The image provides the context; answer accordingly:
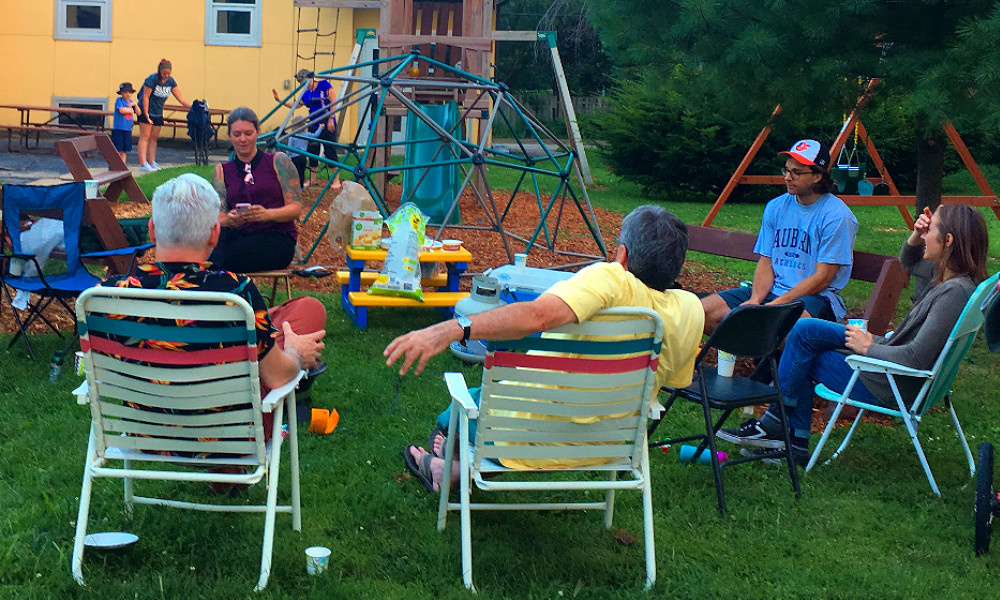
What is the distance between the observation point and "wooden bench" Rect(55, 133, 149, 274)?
249 inches

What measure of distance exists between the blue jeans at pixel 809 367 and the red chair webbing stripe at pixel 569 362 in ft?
6.29

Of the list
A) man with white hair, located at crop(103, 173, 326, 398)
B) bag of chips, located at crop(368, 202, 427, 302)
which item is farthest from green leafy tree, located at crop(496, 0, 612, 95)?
man with white hair, located at crop(103, 173, 326, 398)

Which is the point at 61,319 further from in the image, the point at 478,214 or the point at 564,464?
the point at 478,214

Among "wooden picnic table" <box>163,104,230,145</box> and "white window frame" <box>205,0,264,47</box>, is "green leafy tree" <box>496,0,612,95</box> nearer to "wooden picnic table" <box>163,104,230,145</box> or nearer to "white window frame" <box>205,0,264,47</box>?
"white window frame" <box>205,0,264,47</box>

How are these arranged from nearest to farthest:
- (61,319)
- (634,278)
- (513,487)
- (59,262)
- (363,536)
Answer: (513,487) → (634,278) → (363,536) → (59,262) → (61,319)

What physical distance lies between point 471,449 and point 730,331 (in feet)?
4.83

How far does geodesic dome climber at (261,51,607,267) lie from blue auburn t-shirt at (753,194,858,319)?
2827 millimetres

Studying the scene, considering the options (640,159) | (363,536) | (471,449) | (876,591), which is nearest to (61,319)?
(363,536)

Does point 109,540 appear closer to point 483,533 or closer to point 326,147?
point 483,533

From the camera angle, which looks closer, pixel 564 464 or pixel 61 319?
pixel 564 464

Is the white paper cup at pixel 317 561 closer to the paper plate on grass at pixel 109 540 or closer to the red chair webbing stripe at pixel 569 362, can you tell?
the paper plate on grass at pixel 109 540

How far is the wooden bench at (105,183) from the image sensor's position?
20.8 feet

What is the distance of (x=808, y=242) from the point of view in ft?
18.7

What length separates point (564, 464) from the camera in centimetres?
340
